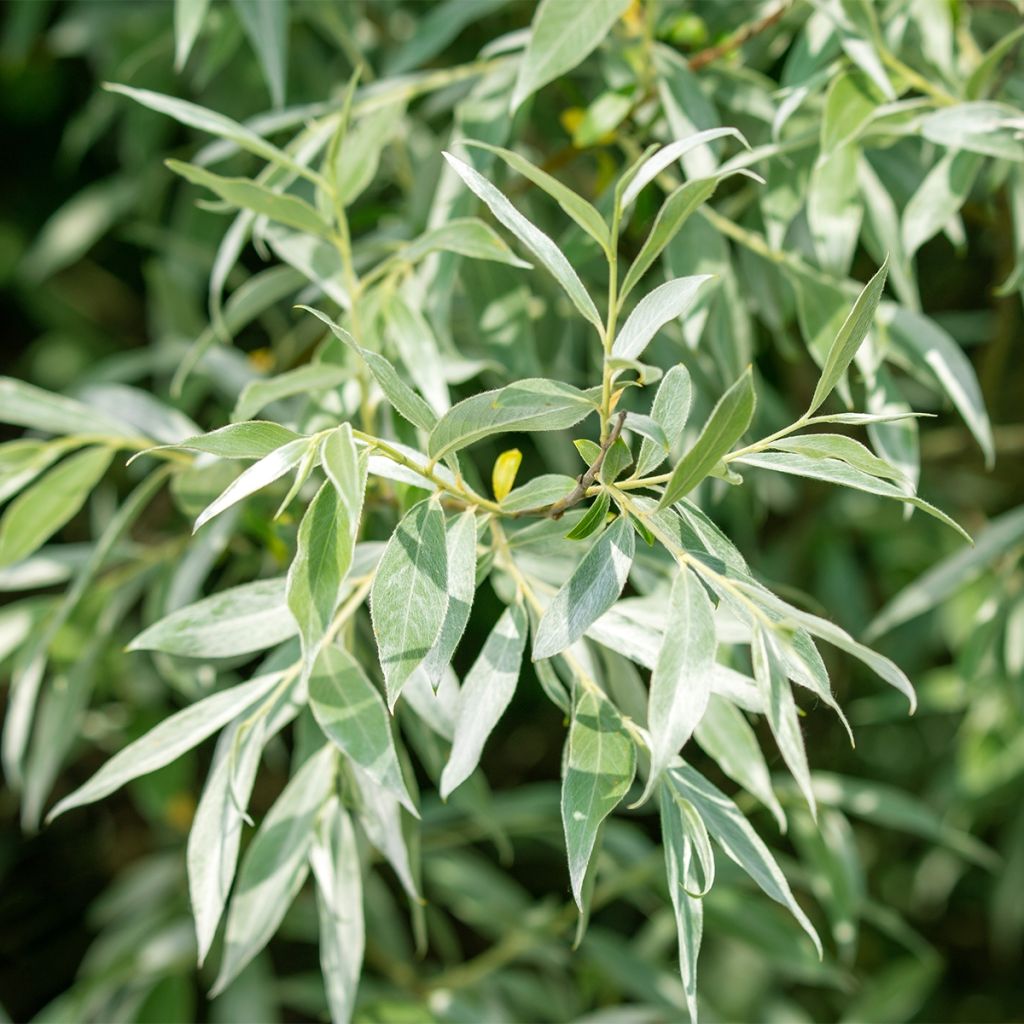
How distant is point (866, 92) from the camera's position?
2.20ft

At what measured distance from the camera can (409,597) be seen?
444 mm

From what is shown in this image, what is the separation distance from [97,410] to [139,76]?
1.44 ft

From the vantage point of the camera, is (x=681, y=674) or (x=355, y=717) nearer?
(x=681, y=674)

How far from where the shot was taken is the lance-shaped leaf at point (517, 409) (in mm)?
440

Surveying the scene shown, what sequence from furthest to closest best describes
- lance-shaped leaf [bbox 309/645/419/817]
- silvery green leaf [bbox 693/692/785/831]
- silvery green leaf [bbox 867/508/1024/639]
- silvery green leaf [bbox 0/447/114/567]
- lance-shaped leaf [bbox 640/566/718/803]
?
silvery green leaf [bbox 867/508/1024/639]
silvery green leaf [bbox 0/447/114/567]
silvery green leaf [bbox 693/692/785/831]
lance-shaped leaf [bbox 309/645/419/817]
lance-shaped leaf [bbox 640/566/718/803]

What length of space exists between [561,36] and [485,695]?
351 mm

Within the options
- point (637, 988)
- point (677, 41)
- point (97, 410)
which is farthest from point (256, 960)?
point (677, 41)

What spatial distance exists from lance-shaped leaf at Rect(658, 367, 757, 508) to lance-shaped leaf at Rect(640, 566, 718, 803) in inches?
1.3

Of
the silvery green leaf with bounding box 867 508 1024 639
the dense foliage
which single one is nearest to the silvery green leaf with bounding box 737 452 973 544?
the dense foliage

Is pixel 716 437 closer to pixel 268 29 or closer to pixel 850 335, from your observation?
pixel 850 335

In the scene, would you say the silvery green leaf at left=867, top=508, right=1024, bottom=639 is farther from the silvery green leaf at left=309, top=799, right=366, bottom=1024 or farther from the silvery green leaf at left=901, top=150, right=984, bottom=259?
the silvery green leaf at left=309, top=799, right=366, bottom=1024

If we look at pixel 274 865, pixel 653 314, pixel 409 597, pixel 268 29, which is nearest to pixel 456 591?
pixel 409 597

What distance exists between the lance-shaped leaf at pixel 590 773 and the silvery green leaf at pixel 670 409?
11 cm

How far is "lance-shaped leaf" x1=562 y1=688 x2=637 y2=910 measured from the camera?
46 centimetres
